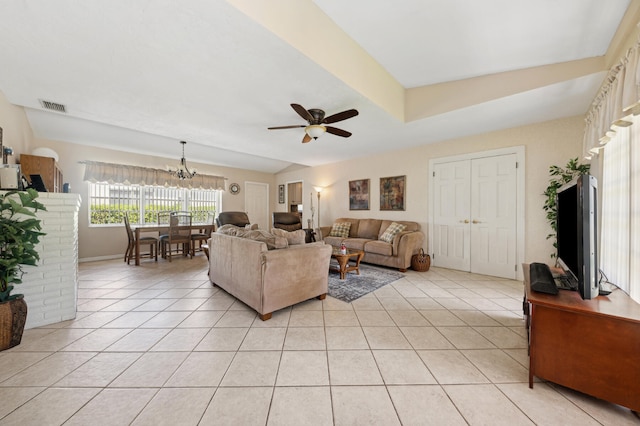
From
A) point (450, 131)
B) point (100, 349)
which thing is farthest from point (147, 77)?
point (450, 131)

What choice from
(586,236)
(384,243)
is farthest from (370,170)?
(586,236)

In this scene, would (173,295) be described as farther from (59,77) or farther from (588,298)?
(588,298)

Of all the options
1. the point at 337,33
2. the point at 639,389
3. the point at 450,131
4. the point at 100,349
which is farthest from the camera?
the point at 450,131

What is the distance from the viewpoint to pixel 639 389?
1.15 metres

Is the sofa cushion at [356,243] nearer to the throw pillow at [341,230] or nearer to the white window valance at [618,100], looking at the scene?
the throw pillow at [341,230]

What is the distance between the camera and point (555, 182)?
128 inches

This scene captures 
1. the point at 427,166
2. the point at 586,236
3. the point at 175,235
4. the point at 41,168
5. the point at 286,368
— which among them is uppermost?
the point at 427,166

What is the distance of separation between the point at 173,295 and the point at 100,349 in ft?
3.85

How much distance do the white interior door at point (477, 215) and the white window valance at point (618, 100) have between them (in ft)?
4.84

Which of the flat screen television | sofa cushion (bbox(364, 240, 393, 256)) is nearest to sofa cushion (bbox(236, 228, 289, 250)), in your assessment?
the flat screen television

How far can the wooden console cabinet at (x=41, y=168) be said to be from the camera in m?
3.10

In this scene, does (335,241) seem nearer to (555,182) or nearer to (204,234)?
(204,234)

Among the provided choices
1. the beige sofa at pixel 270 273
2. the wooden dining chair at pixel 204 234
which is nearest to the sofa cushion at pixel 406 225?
the beige sofa at pixel 270 273

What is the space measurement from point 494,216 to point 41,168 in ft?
22.2
